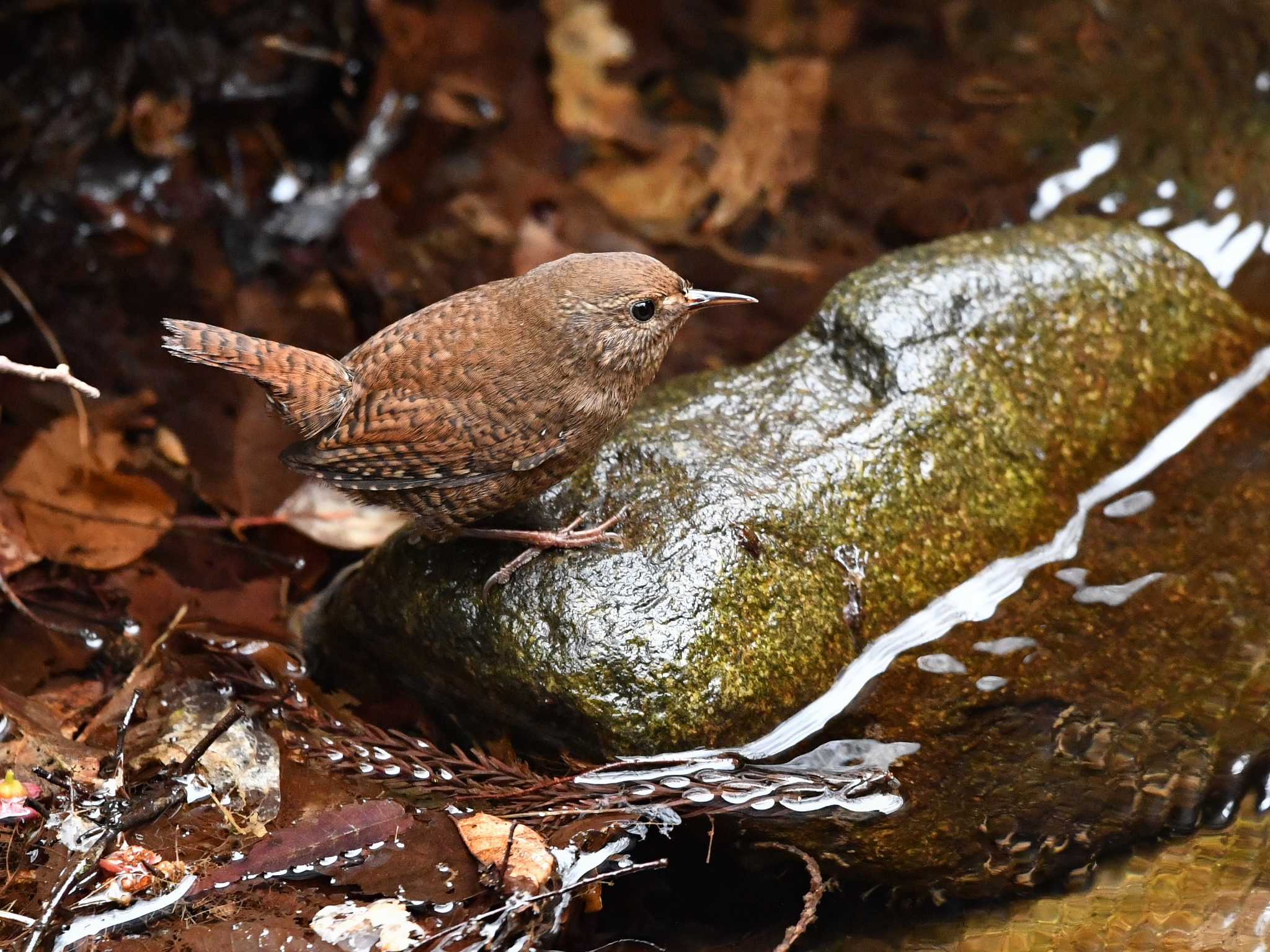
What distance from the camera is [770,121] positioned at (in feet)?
21.8

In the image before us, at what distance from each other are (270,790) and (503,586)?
862 millimetres

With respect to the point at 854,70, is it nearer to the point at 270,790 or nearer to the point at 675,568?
the point at 675,568

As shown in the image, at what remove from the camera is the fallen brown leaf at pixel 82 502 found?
438cm

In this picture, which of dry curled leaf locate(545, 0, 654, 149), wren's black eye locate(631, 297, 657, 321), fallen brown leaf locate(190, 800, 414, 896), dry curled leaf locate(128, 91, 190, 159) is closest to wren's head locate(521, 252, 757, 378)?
wren's black eye locate(631, 297, 657, 321)

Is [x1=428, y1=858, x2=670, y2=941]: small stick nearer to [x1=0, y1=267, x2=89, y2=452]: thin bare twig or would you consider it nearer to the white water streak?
the white water streak

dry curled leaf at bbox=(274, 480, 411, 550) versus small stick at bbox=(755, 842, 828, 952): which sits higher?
dry curled leaf at bbox=(274, 480, 411, 550)

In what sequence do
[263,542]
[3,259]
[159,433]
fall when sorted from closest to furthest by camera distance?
[263,542], [159,433], [3,259]

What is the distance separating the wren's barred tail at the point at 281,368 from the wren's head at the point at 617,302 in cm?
66

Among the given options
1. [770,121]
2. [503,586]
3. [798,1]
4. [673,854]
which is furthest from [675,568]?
[798,1]

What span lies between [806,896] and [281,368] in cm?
205

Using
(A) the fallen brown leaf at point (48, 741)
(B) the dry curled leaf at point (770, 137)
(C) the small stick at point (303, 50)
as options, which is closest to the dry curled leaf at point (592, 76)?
(B) the dry curled leaf at point (770, 137)

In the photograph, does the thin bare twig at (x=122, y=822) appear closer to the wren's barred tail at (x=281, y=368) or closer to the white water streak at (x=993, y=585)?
the wren's barred tail at (x=281, y=368)

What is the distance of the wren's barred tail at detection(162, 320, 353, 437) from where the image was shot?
3436 millimetres

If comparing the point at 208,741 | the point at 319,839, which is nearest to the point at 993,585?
the point at 319,839
